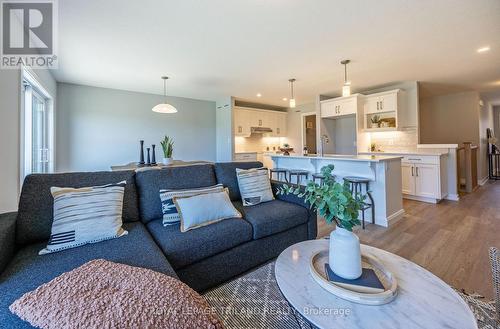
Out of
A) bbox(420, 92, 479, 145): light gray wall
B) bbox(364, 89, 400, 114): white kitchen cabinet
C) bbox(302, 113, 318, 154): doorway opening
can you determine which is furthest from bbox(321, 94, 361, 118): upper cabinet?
bbox(420, 92, 479, 145): light gray wall

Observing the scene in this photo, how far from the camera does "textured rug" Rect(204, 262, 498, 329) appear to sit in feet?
4.47

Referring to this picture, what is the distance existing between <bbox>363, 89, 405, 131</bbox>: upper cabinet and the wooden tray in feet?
14.6

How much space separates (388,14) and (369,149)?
367 centimetres

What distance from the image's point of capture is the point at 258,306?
1516mm

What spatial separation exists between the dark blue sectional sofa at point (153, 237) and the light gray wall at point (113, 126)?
3.59 metres

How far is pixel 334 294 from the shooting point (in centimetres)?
98

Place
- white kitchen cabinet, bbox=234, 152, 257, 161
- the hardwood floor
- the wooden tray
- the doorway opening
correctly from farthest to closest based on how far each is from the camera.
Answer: the doorway opening → white kitchen cabinet, bbox=234, 152, 257, 161 → the hardwood floor → the wooden tray

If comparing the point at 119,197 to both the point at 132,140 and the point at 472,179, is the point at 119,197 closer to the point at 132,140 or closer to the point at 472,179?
the point at 132,140

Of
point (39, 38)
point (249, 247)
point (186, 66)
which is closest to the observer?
point (249, 247)

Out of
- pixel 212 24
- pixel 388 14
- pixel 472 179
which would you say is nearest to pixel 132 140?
pixel 212 24

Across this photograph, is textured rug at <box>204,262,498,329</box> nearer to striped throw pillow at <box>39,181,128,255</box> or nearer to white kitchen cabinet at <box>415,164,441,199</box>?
striped throw pillow at <box>39,181,128,255</box>

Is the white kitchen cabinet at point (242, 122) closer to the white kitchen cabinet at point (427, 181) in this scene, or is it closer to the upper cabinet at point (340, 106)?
the upper cabinet at point (340, 106)

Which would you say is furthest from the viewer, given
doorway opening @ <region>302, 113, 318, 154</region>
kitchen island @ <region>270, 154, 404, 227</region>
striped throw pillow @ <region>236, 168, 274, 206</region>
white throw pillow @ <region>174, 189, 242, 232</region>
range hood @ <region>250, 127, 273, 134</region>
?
doorway opening @ <region>302, 113, 318, 154</region>

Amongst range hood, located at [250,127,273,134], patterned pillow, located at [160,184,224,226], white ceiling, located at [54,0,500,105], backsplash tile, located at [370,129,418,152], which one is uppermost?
white ceiling, located at [54,0,500,105]
